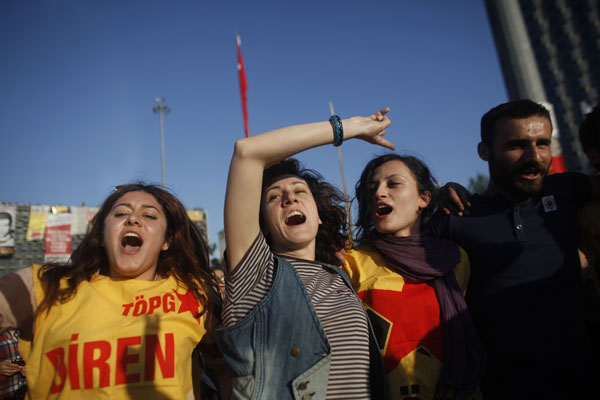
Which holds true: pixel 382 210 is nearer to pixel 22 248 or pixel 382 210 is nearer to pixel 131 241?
pixel 131 241

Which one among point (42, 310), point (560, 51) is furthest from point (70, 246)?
point (560, 51)

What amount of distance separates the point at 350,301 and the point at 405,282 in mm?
501

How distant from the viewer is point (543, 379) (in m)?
2.14

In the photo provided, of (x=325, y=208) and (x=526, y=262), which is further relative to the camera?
(x=325, y=208)

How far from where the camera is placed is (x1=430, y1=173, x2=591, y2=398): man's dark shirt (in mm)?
2172

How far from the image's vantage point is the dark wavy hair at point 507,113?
2598mm

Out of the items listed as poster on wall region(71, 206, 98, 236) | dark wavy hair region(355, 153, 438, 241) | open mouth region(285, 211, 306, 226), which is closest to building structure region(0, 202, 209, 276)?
poster on wall region(71, 206, 98, 236)

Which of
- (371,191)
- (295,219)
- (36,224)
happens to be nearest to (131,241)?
(295,219)

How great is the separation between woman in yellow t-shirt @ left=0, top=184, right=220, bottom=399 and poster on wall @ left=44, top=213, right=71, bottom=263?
19545 mm

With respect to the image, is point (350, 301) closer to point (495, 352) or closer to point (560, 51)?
point (495, 352)

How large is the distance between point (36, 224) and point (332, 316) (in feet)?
71.1

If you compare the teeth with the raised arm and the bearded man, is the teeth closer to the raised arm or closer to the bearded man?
the raised arm

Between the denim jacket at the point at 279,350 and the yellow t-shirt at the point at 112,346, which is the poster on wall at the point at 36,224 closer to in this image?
the yellow t-shirt at the point at 112,346

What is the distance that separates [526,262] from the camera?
2.35 m
